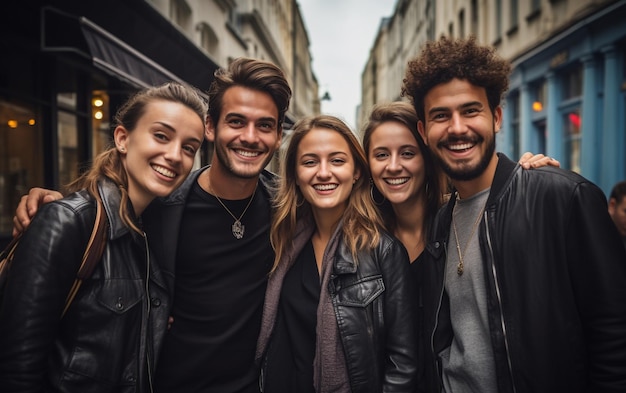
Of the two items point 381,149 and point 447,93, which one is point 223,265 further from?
point 447,93

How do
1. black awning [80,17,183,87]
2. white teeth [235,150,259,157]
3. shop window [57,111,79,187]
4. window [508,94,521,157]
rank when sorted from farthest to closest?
window [508,94,521,157] → shop window [57,111,79,187] → black awning [80,17,183,87] → white teeth [235,150,259,157]

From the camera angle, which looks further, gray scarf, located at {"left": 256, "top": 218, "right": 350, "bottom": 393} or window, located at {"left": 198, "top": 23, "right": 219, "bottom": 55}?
window, located at {"left": 198, "top": 23, "right": 219, "bottom": 55}

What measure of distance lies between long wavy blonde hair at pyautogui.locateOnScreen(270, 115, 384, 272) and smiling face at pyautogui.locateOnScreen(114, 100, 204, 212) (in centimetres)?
70

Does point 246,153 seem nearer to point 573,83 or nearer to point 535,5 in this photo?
point 573,83

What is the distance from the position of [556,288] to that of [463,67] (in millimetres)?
1153

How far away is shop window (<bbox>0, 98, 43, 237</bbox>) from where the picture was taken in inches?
218

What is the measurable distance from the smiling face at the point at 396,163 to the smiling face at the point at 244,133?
674mm

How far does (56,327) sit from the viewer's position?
1.77 meters

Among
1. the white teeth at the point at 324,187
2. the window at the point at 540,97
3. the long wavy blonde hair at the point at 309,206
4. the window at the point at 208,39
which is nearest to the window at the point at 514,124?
the window at the point at 540,97

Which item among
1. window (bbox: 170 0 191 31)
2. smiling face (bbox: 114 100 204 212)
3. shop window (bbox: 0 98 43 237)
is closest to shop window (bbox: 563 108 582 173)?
window (bbox: 170 0 191 31)

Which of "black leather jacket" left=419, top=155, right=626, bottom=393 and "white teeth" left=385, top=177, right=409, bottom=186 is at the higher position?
"white teeth" left=385, top=177, right=409, bottom=186

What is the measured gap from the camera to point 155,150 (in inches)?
85.5

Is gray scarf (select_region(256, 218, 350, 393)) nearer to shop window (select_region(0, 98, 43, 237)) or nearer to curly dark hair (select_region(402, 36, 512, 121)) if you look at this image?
curly dark hair (select_region(402, 36, 512, 121))

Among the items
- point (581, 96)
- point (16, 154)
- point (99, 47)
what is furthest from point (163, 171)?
point (581, 96)
